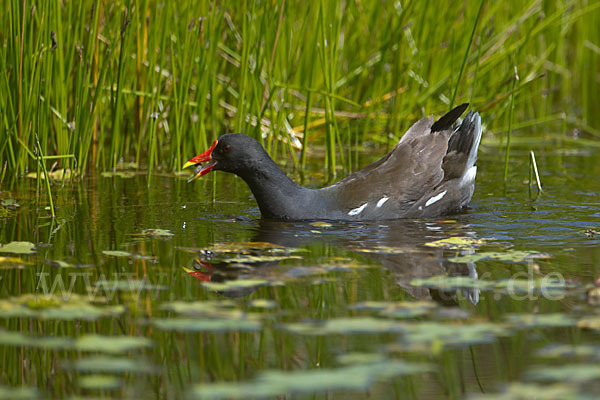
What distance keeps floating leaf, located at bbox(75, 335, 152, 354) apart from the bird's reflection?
709 mm

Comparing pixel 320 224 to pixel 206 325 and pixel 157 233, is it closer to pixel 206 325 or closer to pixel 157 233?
pixel 157 233

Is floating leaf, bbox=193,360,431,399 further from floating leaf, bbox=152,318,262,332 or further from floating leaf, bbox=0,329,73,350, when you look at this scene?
floating leaf, bbox=0,329,73,350

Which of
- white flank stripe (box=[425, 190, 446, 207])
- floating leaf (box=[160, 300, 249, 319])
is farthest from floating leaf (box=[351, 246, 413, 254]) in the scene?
white flank stripe (box=[425, 190, 446, 207])

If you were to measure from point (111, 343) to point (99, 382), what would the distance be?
1.08 feet

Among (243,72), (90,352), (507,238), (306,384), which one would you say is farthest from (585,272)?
(243,72)

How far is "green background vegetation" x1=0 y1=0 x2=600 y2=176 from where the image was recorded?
630 centimetres

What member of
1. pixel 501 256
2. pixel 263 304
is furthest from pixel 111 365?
pixel 501 256

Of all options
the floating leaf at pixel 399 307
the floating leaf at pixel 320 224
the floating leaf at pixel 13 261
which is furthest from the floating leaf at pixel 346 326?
the floating leaf at pixel 320 224

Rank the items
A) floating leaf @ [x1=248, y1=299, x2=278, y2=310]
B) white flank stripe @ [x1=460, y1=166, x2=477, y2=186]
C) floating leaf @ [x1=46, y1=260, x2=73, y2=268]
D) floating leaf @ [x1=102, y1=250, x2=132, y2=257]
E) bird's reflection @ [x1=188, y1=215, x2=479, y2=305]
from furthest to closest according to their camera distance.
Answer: white flank stripe @ [x1=460, y1=166, x2=477, y2=186]
floating leaf @ [x1=102, y1=250, x2=132, y2=257]
floating leaf @ [x1=46, y1=260, x2=73, y2=268]
bird's reflection @ [x1=188, y1=215, x2=479, y2=305]
floating leaf @ [x1=248, y1=299, x2=278, y2=310]

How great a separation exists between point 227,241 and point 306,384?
2.36m

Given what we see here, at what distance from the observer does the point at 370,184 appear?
20.3 ft

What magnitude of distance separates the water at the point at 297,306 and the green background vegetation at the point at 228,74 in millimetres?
967

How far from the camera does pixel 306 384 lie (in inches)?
114

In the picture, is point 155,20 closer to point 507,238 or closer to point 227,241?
point 227,241
